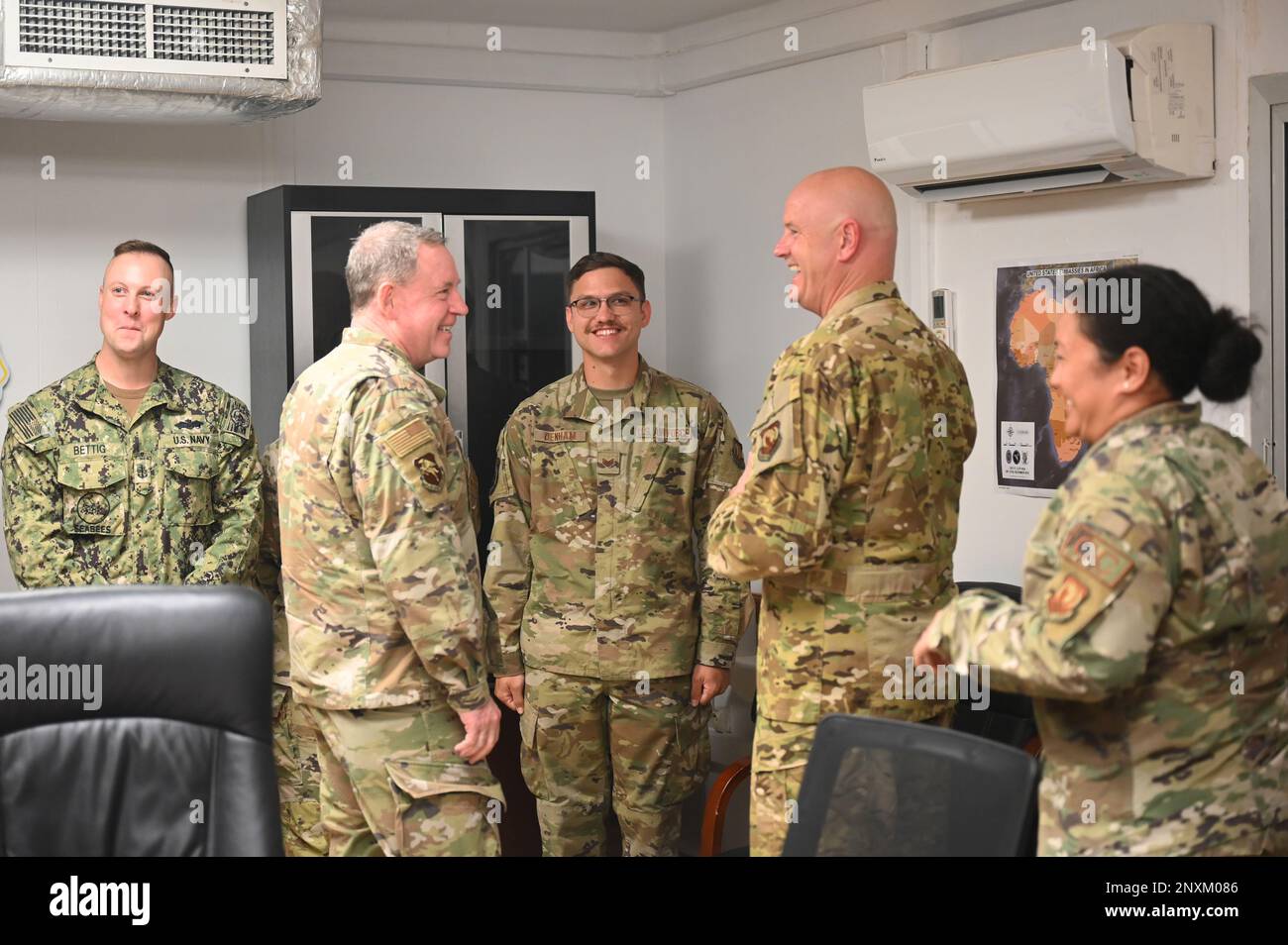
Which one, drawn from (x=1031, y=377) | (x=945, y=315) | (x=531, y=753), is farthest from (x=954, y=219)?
(x=531, y=753)

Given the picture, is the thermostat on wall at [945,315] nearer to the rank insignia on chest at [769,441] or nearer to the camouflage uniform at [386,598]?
the rank insignia on chest at [769,441]

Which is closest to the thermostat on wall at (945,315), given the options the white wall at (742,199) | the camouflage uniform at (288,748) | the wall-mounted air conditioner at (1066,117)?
the wall-mounted air conditioner at (1066,117)

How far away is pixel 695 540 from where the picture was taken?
3.67m

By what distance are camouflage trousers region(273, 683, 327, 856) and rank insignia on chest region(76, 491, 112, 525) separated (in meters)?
0.64

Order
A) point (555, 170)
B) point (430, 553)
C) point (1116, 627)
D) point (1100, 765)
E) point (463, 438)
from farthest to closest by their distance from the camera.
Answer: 1. point (555, 170)
2. point (463, 438)
3. point (430, 553)
4. point (1100, 765)
5. point (1116, 627)

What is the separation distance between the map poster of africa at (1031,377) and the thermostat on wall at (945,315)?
0.16 m

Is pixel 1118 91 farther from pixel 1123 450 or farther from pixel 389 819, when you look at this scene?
pixel 389 819

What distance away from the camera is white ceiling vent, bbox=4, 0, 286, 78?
3393 millimetres

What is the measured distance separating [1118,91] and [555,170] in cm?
225

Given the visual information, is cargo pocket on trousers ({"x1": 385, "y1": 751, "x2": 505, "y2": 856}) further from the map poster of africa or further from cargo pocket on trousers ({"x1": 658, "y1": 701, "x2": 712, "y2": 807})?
the map poster of africa

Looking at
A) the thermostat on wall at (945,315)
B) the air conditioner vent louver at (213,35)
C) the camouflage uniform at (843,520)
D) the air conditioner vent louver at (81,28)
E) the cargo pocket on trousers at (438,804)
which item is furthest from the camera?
the thermostat on wall at (945,315)

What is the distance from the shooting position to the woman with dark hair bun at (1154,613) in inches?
67.7

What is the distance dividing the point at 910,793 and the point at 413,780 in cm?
106
